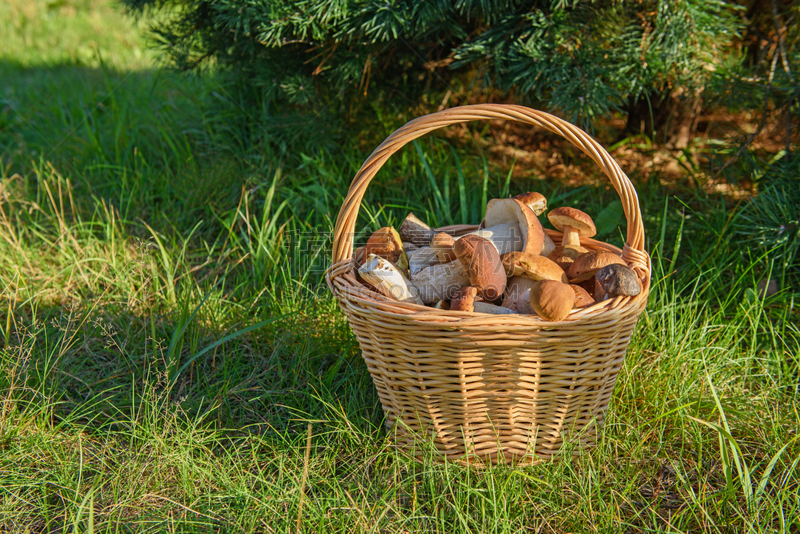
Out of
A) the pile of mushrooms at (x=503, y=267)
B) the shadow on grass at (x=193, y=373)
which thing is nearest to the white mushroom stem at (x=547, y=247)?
the pile of mushrooms at (x=503, y=267)

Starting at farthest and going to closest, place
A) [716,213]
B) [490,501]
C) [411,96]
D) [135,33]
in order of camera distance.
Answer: [135,33] → [411,96] → [716,213] → [490,501]

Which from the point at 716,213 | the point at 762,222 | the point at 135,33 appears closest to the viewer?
the point at 762,222

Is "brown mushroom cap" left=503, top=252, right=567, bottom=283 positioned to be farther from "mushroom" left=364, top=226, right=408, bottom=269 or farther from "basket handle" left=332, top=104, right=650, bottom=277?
"mushroom" left=364, top=226, right=408, bottom=269

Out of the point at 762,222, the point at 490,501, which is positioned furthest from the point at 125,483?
the point at 762,222

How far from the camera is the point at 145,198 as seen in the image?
8.78 feet

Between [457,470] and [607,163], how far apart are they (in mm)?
938

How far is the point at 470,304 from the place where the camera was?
136 cm

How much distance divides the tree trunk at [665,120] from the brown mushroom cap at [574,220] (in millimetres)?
1274

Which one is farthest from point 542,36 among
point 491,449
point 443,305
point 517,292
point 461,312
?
point 491,449

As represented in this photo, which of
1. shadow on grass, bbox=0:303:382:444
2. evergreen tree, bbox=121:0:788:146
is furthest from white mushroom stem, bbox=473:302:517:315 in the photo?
evergreen tree, bbox=121:0:788:146

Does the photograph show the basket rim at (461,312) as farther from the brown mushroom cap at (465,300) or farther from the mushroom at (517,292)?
the mushroom at (517,292)

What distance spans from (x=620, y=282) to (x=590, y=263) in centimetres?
19

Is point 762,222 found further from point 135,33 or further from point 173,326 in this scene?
point 135,33

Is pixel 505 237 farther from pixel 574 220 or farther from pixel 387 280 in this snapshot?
pixel 387 280
